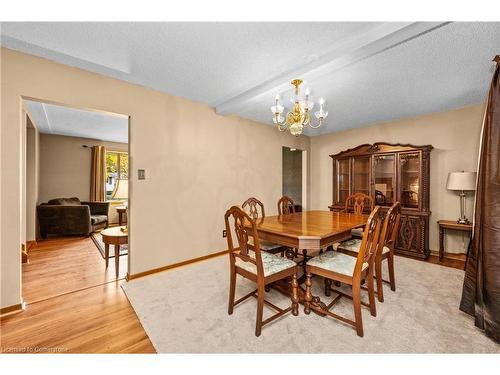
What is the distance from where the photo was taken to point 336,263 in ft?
5.88

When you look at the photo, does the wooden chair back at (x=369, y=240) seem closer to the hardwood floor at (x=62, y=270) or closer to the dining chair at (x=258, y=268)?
the dining chair at (x=258, y=268)

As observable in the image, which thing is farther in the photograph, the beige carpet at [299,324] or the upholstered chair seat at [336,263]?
the upholstered chair seat at [336,263]

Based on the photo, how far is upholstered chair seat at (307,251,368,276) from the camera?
1695mm

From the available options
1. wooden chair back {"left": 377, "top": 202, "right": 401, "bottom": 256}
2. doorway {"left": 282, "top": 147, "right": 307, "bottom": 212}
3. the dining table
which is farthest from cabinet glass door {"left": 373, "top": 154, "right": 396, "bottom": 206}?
doorway {"left": 282, "top": 147, "right": 307, "bottom": 212}

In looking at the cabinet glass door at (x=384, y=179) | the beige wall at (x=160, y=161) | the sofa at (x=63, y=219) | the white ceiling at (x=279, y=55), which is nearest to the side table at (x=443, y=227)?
the cabinet glass door at (x=384, y=179)

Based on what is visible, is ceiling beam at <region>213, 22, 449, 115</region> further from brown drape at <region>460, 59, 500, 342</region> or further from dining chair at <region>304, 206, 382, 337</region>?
dining chair at <region>304, 206, 382, 337</region>

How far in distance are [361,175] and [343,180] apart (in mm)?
353

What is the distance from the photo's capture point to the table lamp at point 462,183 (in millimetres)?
2998

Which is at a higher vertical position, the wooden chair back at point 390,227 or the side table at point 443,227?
the wooden chair back at point 390,227

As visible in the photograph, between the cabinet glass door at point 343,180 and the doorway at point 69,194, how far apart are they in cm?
370

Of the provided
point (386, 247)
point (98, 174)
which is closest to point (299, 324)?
point (386, 247)

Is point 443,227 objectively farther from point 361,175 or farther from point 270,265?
point 270,265

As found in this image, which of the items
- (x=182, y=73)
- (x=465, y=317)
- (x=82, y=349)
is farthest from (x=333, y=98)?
(x=82, y=349)
